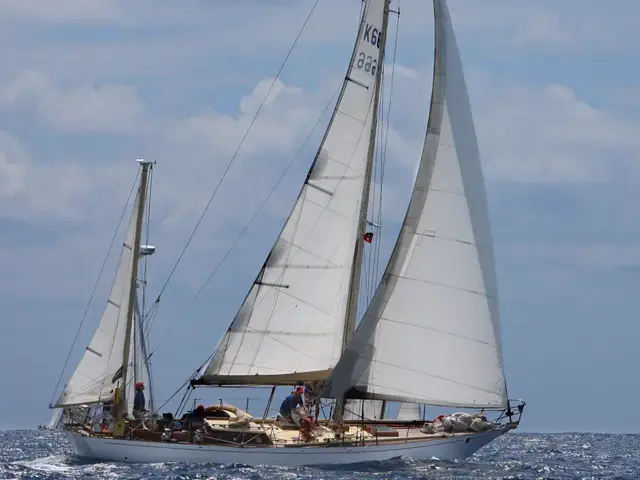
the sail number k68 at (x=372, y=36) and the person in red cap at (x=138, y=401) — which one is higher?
the sail number k68 at (x=372, y=36)

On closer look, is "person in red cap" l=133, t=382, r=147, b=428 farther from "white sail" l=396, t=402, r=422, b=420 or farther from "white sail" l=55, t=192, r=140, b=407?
"white sail" l=396, t=402, r=422, b=420

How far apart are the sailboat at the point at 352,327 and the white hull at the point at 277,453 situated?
0.12ft

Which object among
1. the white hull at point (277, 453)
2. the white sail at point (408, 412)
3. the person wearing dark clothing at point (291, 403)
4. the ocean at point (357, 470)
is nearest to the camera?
the ocean at point (357, 470)

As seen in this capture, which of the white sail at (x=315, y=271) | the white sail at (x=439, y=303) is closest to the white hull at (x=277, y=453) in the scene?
the white sail at (x=439, y=303)

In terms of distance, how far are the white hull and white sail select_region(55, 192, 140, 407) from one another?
160 cm

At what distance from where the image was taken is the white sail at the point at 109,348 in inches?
1628

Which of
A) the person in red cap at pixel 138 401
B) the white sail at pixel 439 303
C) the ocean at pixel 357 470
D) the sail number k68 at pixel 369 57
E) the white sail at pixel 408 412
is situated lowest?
the ocean at pixel 357 470

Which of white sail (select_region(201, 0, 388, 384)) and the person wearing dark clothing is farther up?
white sail (select_region(201, 0, 388, 384))

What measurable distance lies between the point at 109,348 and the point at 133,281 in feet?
6.40

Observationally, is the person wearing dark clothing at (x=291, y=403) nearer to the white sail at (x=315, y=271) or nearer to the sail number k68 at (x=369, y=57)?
the white sail at (x=315, y=271)

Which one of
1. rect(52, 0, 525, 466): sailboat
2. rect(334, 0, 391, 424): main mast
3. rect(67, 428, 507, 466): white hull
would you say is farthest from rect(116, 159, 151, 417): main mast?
rect(334, 0, 391, 424): main mast

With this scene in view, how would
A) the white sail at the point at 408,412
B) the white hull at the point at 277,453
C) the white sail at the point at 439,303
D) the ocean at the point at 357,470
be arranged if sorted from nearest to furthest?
the ocean at the point at 357,470 < the white hull at the point at 277,453 < the white sail at the point at 439,303 < the white sail at the point at 408,412

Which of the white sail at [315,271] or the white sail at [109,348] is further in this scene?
the white sail at [109,348]

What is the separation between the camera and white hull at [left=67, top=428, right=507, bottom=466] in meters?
38.7
